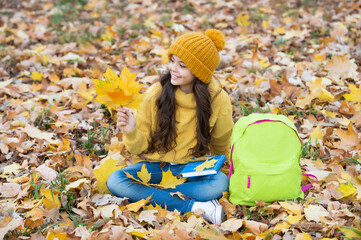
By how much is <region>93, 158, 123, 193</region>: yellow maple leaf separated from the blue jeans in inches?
2.3

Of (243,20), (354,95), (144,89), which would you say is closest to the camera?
(354,95)

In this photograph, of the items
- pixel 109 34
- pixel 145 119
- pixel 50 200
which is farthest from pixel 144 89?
pixel 50 200

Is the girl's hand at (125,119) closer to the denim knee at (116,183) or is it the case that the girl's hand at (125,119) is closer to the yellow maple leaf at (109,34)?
the denim knee at (116,183)

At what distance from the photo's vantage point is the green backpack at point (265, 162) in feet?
7.91

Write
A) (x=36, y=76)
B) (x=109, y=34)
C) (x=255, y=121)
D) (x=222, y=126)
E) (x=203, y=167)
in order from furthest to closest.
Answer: (x=109, y=34)
(x=36, y=76)
(x=222, y=126)
(x=203, y=167)
(x=255, y=121)

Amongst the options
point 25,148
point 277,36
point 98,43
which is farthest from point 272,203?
point 98,43

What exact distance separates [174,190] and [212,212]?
356mm

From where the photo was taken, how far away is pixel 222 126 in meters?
2.86

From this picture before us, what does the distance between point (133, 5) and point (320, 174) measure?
16.7 ft

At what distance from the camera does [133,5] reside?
6691 millimetres

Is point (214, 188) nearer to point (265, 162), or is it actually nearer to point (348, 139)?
point (265, 162)

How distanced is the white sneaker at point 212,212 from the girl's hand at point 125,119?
71 cm

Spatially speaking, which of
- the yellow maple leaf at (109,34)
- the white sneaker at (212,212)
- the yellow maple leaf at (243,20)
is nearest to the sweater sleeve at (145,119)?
the white sneaker at (212,212)

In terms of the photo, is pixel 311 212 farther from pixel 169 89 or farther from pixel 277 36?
pixel 277 36
